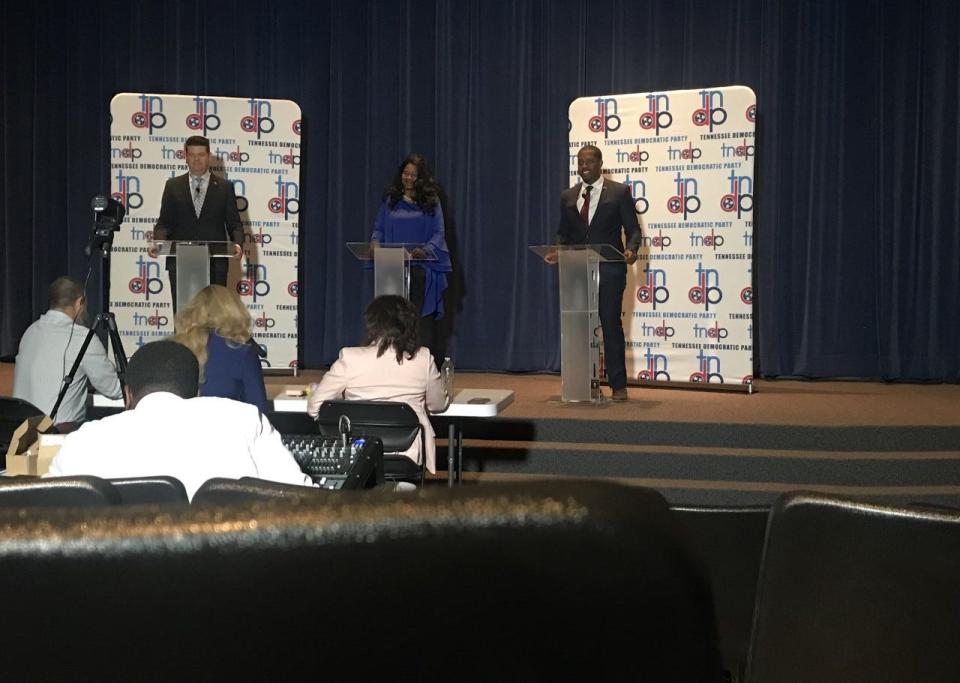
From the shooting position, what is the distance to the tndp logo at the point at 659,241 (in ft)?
21.9

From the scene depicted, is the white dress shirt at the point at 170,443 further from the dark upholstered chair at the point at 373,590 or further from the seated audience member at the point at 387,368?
the seated audience member at the point at 387,368

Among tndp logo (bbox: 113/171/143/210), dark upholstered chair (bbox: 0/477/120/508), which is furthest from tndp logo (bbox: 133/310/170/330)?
dark upholstered chair (bbox: 0/477/120/508)

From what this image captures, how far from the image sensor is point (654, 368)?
668cm

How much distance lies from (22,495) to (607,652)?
34.9 inches

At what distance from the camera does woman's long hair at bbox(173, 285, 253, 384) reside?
347 centimetres

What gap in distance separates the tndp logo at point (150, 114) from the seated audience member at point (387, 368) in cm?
399

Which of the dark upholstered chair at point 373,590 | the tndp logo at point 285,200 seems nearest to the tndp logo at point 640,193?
the tndp logo at point 285,200

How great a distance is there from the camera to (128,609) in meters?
0.25

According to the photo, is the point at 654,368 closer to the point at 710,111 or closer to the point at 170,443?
the point at 710,111

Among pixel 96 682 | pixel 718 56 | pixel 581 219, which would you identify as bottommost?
pixel 96 682

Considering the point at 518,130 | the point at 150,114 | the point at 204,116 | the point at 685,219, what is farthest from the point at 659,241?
the point at 150,114

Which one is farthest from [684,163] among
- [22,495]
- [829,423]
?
[22,495]

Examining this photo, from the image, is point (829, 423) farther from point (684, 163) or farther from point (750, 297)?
point (684, 163)

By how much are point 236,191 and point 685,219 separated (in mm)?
3141
